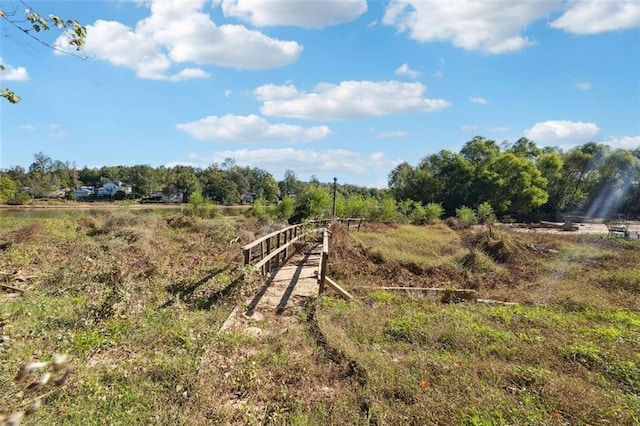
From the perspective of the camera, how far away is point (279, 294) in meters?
8.43

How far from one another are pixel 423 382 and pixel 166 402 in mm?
2893

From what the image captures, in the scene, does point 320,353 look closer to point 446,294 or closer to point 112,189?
point 446,294

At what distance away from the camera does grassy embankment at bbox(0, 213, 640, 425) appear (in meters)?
3.88

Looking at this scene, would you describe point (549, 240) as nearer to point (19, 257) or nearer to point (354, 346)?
point (354, 346)

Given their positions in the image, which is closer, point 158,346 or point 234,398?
point 234,398

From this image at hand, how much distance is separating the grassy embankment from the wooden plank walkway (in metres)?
0.27

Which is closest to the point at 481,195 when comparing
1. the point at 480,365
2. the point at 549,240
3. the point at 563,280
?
the point at 549,240

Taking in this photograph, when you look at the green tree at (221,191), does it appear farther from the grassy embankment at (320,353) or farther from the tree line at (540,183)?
the grassy embankment at (320,353)

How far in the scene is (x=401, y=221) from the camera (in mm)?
36938

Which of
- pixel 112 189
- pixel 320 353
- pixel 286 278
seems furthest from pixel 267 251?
pixel 112 189

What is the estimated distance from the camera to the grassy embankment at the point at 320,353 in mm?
3885

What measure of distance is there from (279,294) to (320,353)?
3.33 m

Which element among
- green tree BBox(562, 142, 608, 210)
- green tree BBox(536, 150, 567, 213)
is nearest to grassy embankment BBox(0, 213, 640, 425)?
green tree BBox(536, 150, 567, 213)

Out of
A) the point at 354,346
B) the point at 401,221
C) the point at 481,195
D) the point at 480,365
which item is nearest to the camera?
the point at 480,365
